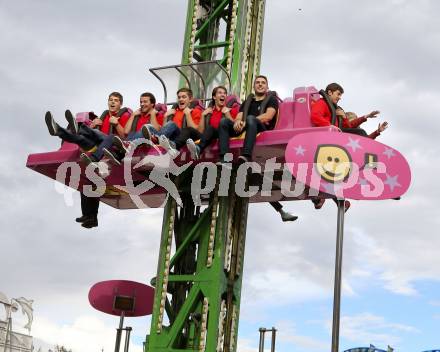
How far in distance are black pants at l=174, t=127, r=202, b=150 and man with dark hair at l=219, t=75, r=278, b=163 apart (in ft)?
1.62

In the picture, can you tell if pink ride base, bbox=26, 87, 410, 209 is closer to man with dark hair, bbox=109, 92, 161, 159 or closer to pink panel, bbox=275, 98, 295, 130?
pink panel, bbox=275, 98, 295, 130

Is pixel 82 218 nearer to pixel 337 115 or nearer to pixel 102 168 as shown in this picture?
pixel 102 168

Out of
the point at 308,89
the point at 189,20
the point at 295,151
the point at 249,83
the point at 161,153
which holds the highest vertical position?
the point at 189,20

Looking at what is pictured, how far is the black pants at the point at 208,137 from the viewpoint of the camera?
10531 millimetres

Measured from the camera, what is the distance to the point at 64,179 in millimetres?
12016

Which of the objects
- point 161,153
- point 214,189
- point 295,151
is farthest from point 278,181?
point 295,151

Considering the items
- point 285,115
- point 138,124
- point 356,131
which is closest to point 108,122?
point 138,124

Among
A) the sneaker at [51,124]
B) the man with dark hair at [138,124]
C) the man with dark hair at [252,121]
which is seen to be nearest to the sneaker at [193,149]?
the man with dark hair at [252,121]

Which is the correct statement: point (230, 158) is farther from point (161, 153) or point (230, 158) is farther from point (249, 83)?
point (249, 83)

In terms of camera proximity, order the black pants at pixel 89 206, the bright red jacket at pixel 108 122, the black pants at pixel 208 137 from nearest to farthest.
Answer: the black pants at pixel 208 137 < the bright red jacket at pixel 108 122 < the black pants at pixel 89 206

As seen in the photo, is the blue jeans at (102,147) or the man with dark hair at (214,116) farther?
the blue jeans at (102,147)

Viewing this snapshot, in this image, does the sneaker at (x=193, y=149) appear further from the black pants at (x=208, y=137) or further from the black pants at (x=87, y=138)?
the black pants at (x=87, y=138)

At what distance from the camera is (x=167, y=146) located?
10.5 m

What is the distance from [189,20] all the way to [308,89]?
9.97ft
